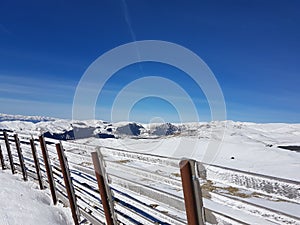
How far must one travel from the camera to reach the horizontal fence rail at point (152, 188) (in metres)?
1.93

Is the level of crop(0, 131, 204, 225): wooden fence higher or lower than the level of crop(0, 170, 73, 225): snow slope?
higher

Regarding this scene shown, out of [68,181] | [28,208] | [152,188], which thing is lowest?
[28,208]

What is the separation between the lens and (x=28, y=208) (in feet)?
18.3

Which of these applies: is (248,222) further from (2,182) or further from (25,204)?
(2,182)

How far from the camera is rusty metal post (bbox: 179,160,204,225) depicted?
2.31 m

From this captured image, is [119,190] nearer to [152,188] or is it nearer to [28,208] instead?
[152,188]

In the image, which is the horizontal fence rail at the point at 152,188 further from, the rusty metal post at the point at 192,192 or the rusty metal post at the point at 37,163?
the rusty metal post at the point at 37,163

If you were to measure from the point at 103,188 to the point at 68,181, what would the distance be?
1.63m

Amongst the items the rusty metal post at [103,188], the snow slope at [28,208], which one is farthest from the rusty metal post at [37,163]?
the rusty metal post at [103,188]

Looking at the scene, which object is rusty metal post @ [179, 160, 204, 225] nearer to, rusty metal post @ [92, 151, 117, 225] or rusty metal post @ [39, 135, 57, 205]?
rusty metal post @ [92, 151, 117, 225]

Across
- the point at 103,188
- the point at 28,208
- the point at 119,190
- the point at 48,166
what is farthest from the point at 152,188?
the point at 48,166

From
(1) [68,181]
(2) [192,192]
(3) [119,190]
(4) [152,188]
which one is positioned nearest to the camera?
(2) [192,192]

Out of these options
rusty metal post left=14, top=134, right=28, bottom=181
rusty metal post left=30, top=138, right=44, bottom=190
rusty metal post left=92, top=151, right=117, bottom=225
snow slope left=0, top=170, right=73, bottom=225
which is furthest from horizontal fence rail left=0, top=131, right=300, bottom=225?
rusty metal post left=14, top=134, right=28, bottom=181

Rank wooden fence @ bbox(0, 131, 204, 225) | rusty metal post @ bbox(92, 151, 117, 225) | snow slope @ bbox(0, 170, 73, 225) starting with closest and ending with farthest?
wooden fence @ bbox(0, 131, 204, 225), rusty metal post @ bbox(92, 151, 117, 225), snow slope @ bbox(0, 170, 73, 225)
